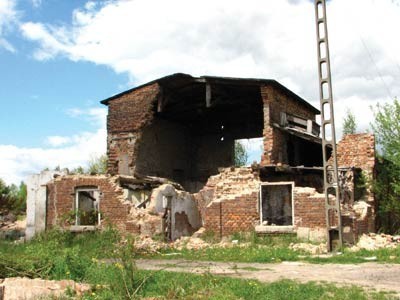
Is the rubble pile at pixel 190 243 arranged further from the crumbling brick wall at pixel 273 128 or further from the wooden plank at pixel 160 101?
the wooden plank at pixel 160 101

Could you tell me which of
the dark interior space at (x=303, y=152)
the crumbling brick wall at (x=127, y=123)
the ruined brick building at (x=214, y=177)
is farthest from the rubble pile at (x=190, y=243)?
the dark interior space at (x=303, y=152)

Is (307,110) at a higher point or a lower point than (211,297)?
higher

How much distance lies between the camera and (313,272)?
1170 centimetres

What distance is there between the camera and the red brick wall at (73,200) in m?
19.8

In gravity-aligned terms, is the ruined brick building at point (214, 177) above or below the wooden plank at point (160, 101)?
below

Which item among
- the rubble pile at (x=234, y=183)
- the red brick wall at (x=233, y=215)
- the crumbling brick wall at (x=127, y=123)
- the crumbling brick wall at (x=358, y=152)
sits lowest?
the red brick wall at (x=233, y=215)

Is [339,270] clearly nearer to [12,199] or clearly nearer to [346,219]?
[346,219]

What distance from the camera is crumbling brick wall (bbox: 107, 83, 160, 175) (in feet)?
78.7

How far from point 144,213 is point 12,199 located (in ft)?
28.2

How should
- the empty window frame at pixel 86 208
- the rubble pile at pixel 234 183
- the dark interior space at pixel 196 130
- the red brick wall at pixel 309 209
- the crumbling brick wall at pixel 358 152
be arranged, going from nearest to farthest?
the red brick wall at pixel 309 209 → the crumbling brick wall at pixel 358 152 → the rubble pile at pixel 234 183 → the empty window frame at pixel 86 208 → the dark interior space at pixel 196 130

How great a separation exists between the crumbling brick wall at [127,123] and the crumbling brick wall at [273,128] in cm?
537

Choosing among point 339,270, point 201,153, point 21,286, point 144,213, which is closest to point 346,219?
point 339,270

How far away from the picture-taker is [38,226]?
21.4 metres

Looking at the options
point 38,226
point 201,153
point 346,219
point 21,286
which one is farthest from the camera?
point 201,153
